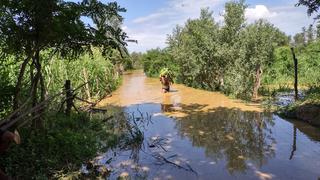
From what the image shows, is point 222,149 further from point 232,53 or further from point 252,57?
point 232,53

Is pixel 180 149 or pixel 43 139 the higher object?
pixel 43 139

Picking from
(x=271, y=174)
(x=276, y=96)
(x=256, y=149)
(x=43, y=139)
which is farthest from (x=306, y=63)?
(x=43, y=139)

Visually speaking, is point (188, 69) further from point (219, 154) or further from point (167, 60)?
point (219, 154)

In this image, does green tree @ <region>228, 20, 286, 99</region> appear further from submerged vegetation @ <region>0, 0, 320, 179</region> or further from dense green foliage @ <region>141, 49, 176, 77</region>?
dense green foliage @ <region>141, 49, 176, 77</region>

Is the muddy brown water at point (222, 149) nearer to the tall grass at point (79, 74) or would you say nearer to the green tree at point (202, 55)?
the tall grass at point (79, 74)

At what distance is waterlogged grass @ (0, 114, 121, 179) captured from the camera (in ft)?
22.1

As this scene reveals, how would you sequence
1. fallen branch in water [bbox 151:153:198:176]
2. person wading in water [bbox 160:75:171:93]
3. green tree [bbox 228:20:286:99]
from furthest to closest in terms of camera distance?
person wading in water [bbox 160:75:171:93] → green tree [bbox 228:20:286:99] → fallen branch in water [bbox 151:153:198:176]

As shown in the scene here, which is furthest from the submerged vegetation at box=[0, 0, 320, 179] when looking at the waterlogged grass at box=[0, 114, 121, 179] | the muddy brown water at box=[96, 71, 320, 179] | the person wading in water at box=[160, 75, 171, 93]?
the person wading in water at box=[160, 75, 171, 93]

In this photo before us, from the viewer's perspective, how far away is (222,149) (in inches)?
364

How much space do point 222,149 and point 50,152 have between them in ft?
13.7

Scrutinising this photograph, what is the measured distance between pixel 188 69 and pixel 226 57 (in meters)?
6.95

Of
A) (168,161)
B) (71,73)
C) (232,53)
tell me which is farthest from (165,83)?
(168,161)

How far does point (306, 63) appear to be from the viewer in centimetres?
2664

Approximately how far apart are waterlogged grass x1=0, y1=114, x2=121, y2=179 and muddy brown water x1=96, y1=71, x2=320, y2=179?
23.8 inches
